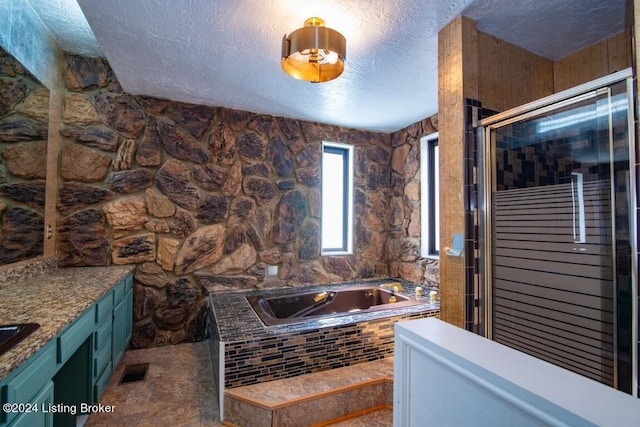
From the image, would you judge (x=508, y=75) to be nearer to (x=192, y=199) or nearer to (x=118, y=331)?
(x=192, y=199)

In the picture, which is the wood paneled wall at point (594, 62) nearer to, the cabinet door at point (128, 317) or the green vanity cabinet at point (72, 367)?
the green vanity cabinet at point (72, 367)

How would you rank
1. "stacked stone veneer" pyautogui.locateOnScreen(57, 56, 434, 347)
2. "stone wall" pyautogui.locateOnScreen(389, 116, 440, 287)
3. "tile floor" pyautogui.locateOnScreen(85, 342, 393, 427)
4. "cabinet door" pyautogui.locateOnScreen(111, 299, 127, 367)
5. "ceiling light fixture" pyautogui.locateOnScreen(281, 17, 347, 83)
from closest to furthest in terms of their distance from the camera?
"ceiling light fixture" pyautogui.locateOnScreen(281, 17, 347, 83), "tile floor" pyautogui.locateOnScreen(85, 342, 393, 427), "cabinet door" pyautogui.locateOnScreen(111, 299, 127, 367), "stacked stone veneer" pyautogui.locateOnScreen(57, 56, 434, 347), "stone wall" pyautogui.locateOnScreen(389, 116, 440, 287)

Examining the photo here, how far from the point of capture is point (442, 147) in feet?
5.47

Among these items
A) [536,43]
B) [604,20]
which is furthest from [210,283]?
[604,20]

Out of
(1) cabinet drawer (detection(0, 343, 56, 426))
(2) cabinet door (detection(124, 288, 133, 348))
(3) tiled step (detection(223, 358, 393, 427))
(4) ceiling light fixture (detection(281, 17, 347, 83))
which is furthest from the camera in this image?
(2) cabinet door (detection(124, 288, 133, 348))

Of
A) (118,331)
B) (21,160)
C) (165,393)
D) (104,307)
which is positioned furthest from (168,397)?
(21,160)

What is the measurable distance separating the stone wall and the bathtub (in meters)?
0.49

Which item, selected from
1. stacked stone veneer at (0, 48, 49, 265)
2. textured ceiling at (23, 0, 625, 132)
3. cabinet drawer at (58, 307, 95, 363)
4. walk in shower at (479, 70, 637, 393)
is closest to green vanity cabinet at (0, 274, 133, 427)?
cabinet drawer at (58, 307, 95, 363)

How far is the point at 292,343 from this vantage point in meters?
1.84

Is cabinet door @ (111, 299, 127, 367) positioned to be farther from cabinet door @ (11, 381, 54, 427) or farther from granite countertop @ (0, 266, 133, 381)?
cabinet door @ (11, 381, 54, 427)

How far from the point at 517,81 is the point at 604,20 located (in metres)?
0.46

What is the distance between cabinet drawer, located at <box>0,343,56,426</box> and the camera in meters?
0.86

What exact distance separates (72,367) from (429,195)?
3.09 metres

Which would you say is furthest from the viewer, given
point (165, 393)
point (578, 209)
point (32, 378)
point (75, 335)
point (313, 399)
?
point (165, 393)
